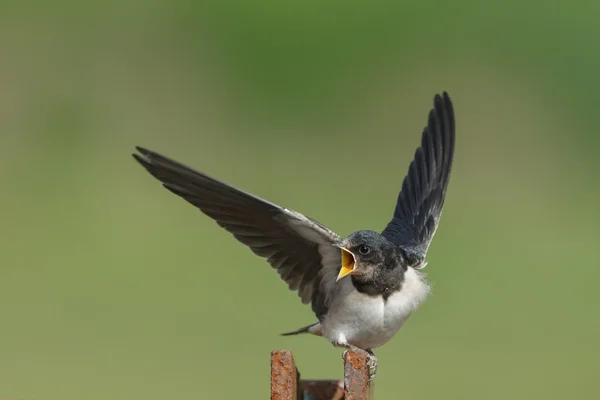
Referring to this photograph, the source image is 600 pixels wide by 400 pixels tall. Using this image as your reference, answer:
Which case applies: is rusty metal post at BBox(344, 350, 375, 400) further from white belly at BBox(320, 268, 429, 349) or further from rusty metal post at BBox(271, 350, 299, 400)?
white belly at BBox(320, 268, 429, 349)

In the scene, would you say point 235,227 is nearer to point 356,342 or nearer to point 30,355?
point 356,342

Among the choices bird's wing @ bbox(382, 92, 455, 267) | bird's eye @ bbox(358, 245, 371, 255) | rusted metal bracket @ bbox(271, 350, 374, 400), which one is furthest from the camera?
bird's wing @ bbox(382, 92, 455, 267)

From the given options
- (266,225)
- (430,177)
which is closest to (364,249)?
(266,225)

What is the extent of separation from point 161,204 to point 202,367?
466 cm

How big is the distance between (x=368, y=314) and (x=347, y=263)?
206mm

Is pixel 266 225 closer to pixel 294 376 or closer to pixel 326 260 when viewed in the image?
pixel 326 260

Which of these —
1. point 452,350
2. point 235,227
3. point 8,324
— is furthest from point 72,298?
point 235,227

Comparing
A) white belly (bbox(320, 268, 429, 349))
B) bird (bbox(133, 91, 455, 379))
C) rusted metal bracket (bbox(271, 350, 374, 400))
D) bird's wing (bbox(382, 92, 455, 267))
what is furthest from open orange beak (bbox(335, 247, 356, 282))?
rusted metal bracket (bbox(271, 350, 374, 400))

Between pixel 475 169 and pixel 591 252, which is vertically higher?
pixel 475 169

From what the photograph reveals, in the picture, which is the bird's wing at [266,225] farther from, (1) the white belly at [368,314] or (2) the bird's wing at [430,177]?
(2) the bird's wing at [430,177]

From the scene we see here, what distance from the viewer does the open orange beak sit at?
4.54 m

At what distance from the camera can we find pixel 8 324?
33.9ft

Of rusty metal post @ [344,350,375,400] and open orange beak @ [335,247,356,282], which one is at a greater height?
open orange beak @ [335,247,356,282]

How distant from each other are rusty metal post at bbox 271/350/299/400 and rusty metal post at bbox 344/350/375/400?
141 mm
